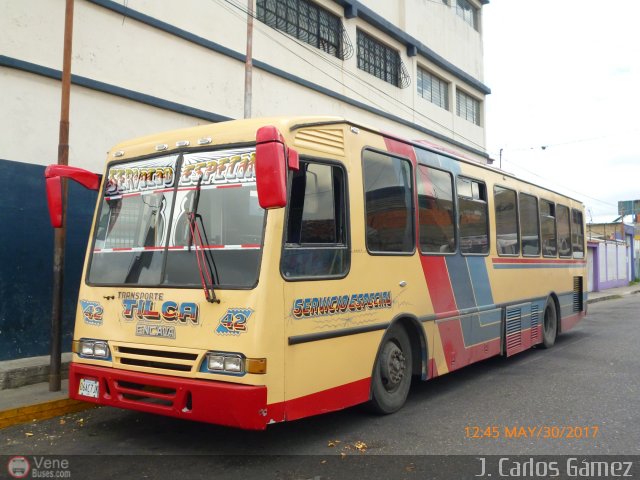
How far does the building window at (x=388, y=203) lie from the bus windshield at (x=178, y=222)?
141cm

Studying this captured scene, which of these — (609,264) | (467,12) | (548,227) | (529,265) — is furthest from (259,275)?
(609,264)

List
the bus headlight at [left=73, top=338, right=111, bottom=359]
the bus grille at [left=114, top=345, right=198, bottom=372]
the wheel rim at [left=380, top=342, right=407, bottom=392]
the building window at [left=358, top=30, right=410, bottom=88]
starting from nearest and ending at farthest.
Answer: the bus grille at [left=114, top=345, right=198, bottom=372]
the bus headlight at [left=73, top=338, right=111, bottom=359]
the wheel rim at [left=380, top=342, right=407, bottom=392]
the building window at [left=358, top=30, right=410, bottom=88]

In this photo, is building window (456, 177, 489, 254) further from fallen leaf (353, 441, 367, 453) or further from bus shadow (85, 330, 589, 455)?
fallen leaf (353, 441, 367, 453)

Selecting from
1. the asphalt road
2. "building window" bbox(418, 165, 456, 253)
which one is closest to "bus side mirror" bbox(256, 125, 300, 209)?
the asphalt road

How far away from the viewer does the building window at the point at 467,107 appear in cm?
2162

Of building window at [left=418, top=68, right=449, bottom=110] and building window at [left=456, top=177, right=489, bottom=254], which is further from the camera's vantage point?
building window at [left=418, top=68, right=449, bottom=110]

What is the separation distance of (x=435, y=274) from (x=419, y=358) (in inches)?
39.6

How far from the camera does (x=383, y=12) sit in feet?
55.2

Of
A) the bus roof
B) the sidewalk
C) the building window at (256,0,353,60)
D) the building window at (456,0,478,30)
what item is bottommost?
the sidewalk

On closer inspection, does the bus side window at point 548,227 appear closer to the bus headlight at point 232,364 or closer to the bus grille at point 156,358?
the bus headlight at point 232,364

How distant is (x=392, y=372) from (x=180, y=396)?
2381mm

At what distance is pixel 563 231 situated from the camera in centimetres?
1167

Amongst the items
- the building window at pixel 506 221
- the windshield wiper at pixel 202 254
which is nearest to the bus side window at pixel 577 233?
the building window at pixel 506 221

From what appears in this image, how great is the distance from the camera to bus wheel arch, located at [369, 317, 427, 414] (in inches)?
230
